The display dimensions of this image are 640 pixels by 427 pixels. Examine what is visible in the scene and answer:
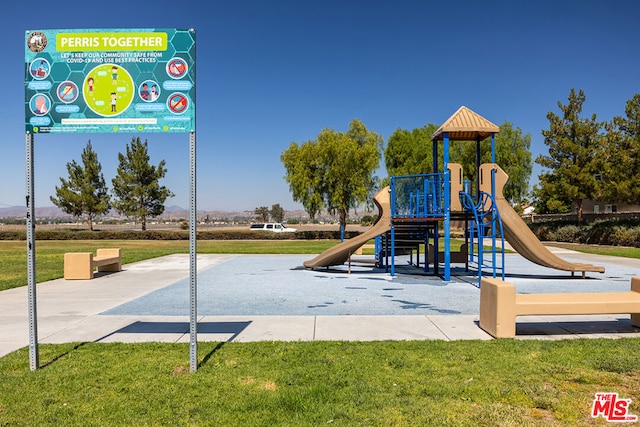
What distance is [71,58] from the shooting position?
17.5 feet

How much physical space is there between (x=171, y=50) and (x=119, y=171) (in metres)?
58.8

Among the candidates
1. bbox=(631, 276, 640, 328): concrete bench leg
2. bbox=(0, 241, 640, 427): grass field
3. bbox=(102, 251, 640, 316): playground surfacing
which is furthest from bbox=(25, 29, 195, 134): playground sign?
bbox=(631, 276, 640, 328): concrete bench leg

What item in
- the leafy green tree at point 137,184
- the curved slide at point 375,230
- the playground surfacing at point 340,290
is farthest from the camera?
the leafy green tree at point 137,184

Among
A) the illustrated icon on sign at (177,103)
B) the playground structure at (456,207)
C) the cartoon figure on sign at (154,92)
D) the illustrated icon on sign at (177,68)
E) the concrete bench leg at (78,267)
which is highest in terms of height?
the illustrated icon on sign at (177,68)

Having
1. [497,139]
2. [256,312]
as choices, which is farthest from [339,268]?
[497,139]

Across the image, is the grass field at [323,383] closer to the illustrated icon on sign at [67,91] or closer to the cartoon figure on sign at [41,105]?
the cartoon figure on sign at [41,105]

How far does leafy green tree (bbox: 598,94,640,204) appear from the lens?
1155 inches

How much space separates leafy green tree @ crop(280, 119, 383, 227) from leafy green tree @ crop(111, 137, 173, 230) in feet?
87.8

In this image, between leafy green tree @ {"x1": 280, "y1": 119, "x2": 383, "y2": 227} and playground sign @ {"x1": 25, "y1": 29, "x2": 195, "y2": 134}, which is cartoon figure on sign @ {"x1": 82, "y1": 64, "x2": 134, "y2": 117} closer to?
playground sign @ {"x1": 25, "y1": 29, "x2": 195, "y2": 134}

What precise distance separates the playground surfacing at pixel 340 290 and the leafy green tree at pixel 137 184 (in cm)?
4569

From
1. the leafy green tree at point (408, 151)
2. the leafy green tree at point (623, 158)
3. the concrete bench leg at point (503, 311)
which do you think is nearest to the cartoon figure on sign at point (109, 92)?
the concrete bench leg at point (503, 311)

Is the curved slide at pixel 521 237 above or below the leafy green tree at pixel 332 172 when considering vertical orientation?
below

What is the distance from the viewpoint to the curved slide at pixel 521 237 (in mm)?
12812
